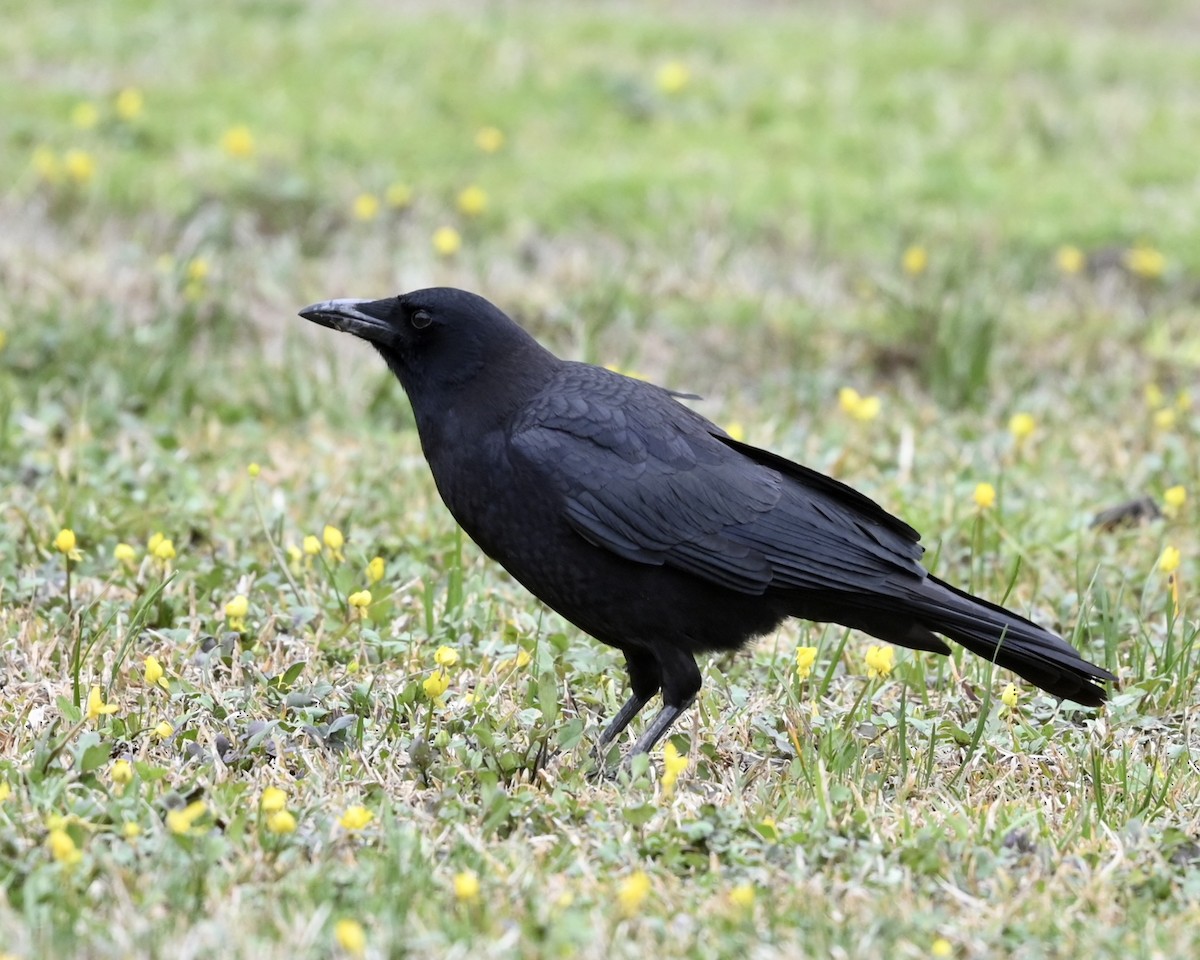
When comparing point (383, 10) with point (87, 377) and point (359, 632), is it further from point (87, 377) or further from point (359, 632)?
point (359, 632)

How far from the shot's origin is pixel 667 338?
725 cm

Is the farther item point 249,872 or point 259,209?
point 259,209

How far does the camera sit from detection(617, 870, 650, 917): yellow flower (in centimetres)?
298

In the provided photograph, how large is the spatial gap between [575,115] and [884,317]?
310 cm

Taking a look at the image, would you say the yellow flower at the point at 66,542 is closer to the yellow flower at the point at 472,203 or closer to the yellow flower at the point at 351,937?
the yellow flower at the point at 351,937

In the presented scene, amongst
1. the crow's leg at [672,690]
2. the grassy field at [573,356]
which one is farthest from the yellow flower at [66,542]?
the crow's leg at [672,690]

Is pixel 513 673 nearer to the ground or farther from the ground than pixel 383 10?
nearer to the ground

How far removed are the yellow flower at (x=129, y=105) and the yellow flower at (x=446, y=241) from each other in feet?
6.01

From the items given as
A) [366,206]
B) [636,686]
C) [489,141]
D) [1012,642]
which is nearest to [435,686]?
[636,686]

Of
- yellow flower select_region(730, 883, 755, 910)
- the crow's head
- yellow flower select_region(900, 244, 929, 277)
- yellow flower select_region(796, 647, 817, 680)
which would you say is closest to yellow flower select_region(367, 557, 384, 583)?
the crow's head

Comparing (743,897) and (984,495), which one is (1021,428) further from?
(743,897)

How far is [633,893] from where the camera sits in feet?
9.75

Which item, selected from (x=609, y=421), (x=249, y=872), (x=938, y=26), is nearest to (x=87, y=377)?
(x=609, y=421)

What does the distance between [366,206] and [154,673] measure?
424 cm
